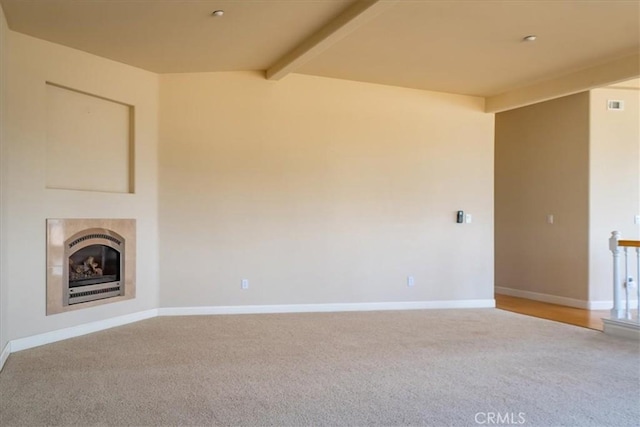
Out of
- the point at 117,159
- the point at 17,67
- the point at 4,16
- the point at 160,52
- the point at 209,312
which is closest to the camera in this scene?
the point at 4,16

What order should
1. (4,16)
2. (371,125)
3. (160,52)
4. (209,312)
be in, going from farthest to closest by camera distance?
(371,125)
(209,312)
(160,52)
(4,16)

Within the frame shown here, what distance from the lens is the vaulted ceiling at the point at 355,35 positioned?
379 centimetres

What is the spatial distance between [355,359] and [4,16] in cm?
385

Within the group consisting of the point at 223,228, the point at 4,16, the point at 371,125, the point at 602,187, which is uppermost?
the point at 4,16

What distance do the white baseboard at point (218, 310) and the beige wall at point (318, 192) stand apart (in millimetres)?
82

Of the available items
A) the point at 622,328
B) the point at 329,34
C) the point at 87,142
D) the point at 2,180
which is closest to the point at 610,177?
the point at 622,328

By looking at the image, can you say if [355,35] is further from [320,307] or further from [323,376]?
[320,307]

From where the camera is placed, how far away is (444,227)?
21.3ft

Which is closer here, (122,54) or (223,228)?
(122,54)

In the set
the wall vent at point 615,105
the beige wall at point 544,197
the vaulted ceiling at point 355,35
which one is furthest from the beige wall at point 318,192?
the wall vent at point 615,105

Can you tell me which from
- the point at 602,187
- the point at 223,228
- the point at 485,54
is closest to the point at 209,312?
the point at 223,228

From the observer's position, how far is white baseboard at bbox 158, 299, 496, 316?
567cm

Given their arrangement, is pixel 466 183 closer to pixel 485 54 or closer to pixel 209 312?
pixel 485 54

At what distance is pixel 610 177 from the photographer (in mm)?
6617
